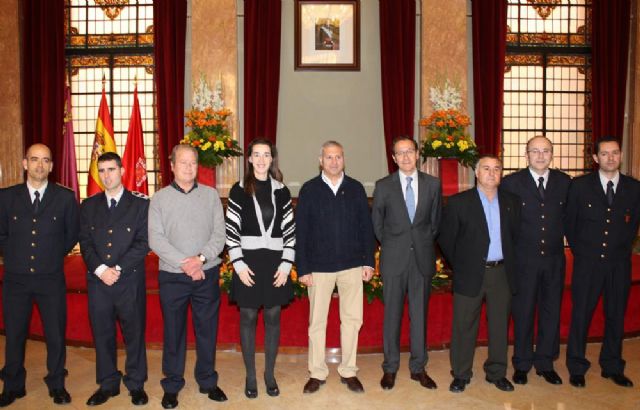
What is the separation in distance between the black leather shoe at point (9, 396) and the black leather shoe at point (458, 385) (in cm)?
284

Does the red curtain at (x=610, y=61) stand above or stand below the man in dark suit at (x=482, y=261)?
above

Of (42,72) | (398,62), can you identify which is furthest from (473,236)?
(42,72)

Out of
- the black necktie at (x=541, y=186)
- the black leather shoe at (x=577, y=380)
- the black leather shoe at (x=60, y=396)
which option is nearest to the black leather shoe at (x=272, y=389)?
the black leather shoe at (x=60, y=396)

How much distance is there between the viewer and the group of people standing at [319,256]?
358 cm

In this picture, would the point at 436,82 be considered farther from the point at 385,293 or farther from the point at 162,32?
the point at 385,293

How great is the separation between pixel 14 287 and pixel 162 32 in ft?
15.8

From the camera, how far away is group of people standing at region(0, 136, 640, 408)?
3.58 metres

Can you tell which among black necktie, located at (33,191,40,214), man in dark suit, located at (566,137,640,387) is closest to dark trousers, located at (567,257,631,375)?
man in dark suit, located at (566,137,640,387)

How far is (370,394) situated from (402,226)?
3.75ft

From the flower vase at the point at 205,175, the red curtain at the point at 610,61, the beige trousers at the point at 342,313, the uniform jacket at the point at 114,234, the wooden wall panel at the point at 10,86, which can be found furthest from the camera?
the red curtain at the point at 610,61

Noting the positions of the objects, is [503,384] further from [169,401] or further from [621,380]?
[169,401]

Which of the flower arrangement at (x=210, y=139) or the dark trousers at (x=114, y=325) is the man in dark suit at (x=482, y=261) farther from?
A: the flower arrangement at (x=210, y=139)

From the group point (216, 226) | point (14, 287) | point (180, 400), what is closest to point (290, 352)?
point (180, 400)

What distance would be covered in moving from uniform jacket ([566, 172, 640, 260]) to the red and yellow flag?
17.3 ft
